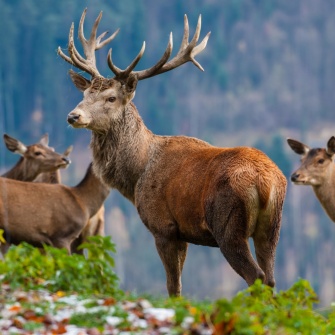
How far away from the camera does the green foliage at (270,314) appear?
5.57 meters

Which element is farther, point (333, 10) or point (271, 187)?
point (333, 10)

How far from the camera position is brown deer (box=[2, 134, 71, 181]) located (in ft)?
45.9

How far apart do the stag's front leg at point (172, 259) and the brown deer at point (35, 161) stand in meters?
5.16

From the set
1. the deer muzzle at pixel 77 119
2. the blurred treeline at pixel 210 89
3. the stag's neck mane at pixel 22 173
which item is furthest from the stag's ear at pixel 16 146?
the blurred treeline at pixel 210 89

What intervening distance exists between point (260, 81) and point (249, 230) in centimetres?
10575

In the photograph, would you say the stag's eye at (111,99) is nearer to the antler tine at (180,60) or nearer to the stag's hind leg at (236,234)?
the antler tine at (180,60)

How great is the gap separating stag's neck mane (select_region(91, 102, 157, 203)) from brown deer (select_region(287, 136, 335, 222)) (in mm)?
3679

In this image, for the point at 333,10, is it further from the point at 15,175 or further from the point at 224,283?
the point at 15,175

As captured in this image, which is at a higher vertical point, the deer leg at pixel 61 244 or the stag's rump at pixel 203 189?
the stag's rump at pixel 203 189

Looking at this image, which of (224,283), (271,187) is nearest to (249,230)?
(271,187)

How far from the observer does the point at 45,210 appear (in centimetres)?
1243

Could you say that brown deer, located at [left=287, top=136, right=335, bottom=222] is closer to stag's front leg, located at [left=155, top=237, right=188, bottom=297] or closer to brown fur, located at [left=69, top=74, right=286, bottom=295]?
brown fur, located at [left=69, top=74, right=286, bottom=295]

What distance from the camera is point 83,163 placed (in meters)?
90.5

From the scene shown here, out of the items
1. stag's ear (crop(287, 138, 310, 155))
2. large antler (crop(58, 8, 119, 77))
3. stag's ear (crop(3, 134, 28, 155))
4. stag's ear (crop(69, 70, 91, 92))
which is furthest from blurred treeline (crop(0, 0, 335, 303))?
stag's ear (crop(69, 70, 91, 92))
